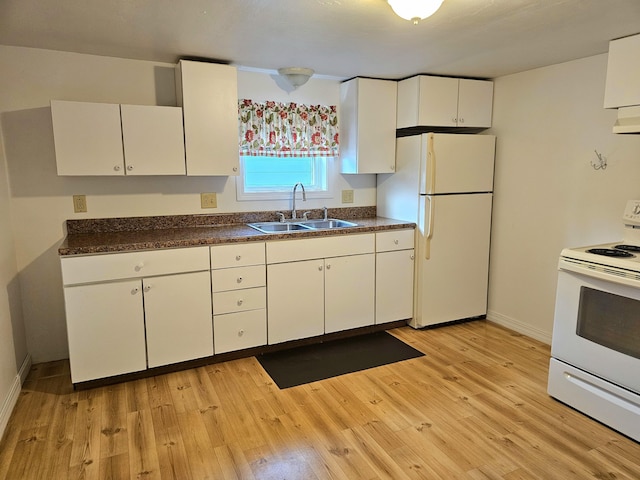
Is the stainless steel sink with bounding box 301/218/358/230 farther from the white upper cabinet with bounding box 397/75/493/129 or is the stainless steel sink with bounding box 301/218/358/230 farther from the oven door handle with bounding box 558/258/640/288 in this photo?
the oven door handle with bounding box 558/258/640/288

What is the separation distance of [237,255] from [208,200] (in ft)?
2.13

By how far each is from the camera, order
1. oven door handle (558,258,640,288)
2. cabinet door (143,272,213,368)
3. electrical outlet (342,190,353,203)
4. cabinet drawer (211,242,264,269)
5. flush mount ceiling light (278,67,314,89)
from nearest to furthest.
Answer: oven door handle (558,258,640,288), cabinet door (143,272,213,368), cabinet drawer (211,242,264,269), flush mount ceiling light (278,67,314,89), electrical outlet (342,190,353,203)

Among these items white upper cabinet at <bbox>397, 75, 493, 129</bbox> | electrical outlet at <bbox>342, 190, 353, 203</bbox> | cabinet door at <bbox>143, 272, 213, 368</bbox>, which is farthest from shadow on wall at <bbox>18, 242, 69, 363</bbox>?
white upper cabinet at <bbox>397, 75, 493, 129</bbox>

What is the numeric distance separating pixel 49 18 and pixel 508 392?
3203mm

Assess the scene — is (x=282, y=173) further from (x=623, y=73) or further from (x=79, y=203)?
(x=623, y=73)

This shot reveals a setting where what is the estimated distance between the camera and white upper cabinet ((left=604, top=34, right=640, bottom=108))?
2.27 meters

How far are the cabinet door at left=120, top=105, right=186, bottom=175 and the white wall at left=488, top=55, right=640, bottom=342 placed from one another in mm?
2520

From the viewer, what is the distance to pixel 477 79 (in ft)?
11.4

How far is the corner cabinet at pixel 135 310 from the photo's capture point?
2.44 metres

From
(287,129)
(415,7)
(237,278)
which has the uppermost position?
(415,7)

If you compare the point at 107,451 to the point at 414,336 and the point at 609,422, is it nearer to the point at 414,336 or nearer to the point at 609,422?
the point at 414,336

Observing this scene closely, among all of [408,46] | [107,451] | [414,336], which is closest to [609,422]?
[414,336]

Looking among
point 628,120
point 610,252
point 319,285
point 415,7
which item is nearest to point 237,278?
point 319,285

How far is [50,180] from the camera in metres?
2.78
